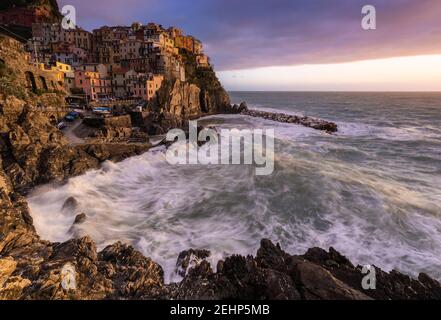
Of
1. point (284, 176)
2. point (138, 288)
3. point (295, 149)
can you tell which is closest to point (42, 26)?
point (295, 149)

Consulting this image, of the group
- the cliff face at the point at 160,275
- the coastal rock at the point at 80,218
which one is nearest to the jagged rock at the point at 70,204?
the coastal rock at the point at 80,218

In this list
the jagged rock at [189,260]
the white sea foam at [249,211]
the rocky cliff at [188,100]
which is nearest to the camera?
the jagged rock at [189,260]

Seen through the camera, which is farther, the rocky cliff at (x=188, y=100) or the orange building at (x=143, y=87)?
the orange building at (x=143, y=87)

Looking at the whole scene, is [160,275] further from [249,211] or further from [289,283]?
[249,211]

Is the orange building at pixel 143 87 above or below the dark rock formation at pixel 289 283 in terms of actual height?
above

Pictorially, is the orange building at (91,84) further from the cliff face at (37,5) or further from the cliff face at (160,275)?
the cliff face at (160,275)

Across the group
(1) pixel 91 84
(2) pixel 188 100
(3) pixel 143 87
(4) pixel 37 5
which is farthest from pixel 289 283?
(4) pixel 37 5

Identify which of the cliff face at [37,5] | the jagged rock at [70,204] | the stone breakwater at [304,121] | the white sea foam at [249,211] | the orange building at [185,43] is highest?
the cliff face at [37,5]

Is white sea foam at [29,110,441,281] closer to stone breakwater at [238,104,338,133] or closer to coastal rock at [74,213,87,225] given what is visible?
coastal rock at [74,213,87,225]

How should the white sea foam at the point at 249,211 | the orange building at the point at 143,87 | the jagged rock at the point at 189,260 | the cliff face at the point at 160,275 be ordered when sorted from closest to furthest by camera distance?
the cliff face at the point at 160,275 → the jagged rock at the point at 189,260 → the white sea foam at the point at 249,211 → the orange building at the point at 143,87
